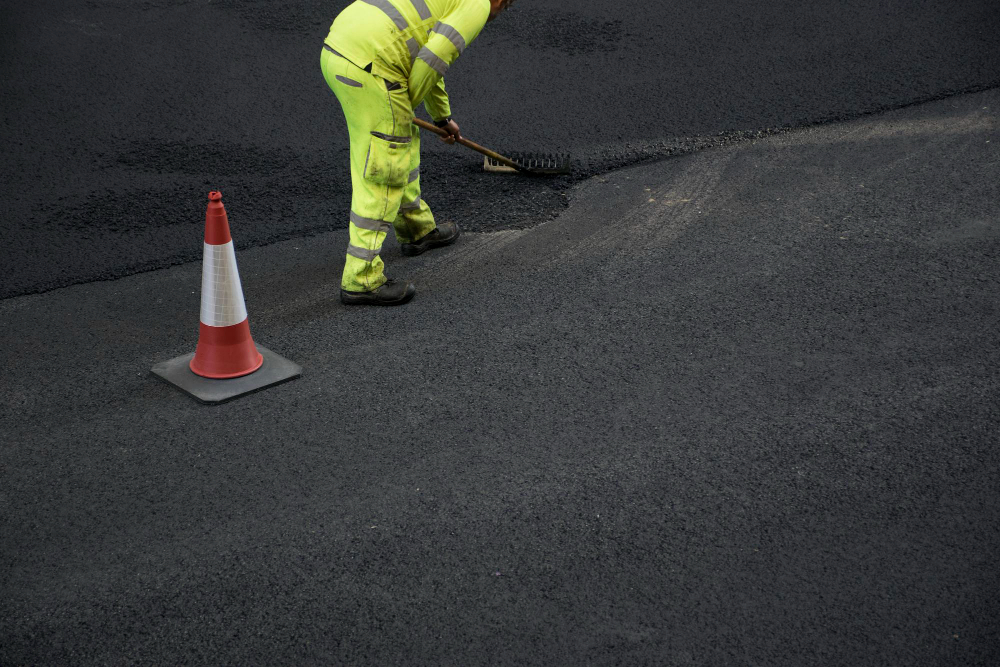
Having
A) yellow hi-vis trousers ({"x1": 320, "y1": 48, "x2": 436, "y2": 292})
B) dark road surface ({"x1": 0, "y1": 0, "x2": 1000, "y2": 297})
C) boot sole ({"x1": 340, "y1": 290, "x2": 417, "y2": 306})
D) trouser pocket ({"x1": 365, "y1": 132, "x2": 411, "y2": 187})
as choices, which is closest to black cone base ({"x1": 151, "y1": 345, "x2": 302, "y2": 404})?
boot sole ({"x1": 340, "y1": 290, "x2": 417, "y2": 306})

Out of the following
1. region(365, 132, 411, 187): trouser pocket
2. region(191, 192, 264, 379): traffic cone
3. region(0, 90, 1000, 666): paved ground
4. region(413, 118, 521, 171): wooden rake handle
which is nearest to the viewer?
region(0, 90, 1000, 666): paved ground

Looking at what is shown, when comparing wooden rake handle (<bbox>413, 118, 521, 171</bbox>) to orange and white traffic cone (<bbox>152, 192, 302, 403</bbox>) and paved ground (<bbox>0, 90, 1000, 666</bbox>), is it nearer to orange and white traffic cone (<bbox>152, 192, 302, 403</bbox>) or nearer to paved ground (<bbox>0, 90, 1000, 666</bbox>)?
paved ground (<bbox>0, 90, 1000, 666</bbox>)

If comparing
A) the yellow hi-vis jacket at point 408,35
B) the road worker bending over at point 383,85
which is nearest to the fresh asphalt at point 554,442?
the road worker bending over at point 383,85

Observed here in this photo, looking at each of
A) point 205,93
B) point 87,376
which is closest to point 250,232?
point 87,376

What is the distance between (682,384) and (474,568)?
52.8 inches

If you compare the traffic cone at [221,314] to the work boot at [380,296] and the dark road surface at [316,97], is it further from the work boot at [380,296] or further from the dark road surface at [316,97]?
the dark road surface at [316,97]

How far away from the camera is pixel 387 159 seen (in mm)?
Answer: 4250

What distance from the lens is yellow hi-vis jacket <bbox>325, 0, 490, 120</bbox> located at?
4059mm

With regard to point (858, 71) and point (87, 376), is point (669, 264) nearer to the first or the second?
point (87, 376)

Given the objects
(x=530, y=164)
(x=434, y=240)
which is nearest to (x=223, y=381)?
(x=434, y=240)

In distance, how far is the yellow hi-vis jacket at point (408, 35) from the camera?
4059mm

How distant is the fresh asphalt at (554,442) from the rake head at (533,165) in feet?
0.29

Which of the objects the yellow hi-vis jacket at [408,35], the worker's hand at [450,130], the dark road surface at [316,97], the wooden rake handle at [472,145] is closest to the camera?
the yellow hi-vis jacket at [408,35]

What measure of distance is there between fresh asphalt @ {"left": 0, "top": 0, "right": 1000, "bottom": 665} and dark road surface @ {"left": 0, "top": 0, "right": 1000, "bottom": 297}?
11 centimetres
